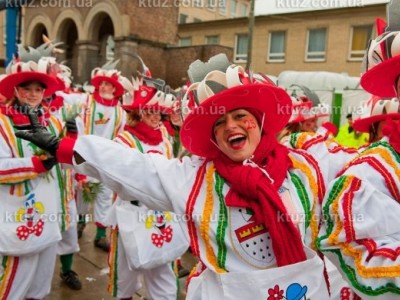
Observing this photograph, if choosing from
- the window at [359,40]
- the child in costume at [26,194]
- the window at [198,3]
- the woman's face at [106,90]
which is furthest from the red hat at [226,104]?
the window at [198,3]

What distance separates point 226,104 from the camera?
194cm

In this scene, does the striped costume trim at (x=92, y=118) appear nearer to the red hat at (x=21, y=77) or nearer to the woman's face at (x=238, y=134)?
the red hat at (x=21, y=77)

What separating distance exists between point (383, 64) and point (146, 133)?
237 centimetres

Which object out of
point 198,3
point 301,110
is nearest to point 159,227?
point 301,110

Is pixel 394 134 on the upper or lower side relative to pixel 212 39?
lower

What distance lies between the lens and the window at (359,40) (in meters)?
21.0

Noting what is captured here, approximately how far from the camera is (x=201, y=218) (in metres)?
1.94

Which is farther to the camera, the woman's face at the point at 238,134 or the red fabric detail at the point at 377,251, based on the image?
the woman's face at the point at 238,134

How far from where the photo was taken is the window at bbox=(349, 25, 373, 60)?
2098cm

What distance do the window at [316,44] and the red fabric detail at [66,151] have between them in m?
22.6

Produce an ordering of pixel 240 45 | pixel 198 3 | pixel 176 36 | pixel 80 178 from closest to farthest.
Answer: pixel 80 178 < pixel 176 36 < pixel 240 45 < pixel 198 3

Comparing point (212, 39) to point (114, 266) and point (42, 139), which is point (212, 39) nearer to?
point (114, 266)

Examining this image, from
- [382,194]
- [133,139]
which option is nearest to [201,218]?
[382,194]

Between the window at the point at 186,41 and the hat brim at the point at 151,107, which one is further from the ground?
the window at the point at 186,41
